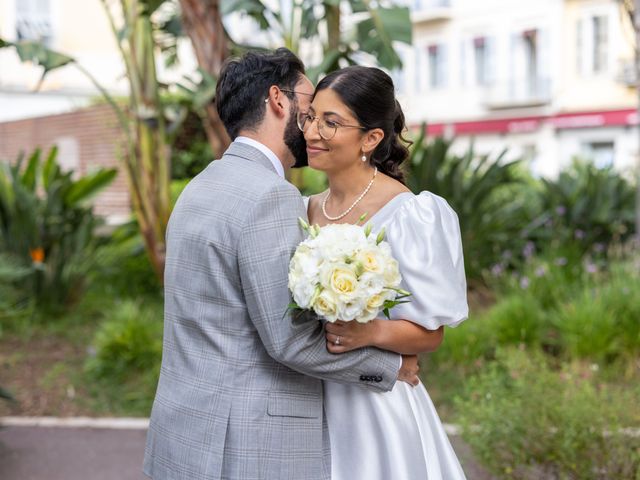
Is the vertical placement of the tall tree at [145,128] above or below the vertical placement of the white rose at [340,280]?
below

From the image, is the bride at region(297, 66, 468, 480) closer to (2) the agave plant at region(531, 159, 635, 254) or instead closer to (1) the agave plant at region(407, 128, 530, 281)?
(1) the agave plant at region(407, 128, 530, 281)

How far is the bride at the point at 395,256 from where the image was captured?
2.36 m

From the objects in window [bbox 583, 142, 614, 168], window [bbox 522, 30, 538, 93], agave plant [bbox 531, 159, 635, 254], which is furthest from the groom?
window [bbox 522, 30, 538, 93]

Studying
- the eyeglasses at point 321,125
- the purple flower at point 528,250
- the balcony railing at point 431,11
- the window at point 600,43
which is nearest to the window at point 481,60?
the balcony railing at point 431,11

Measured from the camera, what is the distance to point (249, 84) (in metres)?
2.38

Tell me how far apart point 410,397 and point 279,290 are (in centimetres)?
63

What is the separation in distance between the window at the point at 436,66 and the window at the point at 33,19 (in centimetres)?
1511

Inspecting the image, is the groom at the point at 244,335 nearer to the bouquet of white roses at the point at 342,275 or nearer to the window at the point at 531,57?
the bouquet of white roses at the point at 342,275

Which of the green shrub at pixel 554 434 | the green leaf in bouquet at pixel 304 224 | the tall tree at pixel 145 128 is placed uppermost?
the green leaf in bouquet at pixel 304 224

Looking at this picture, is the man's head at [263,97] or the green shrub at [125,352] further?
the green shrub at [125,352]

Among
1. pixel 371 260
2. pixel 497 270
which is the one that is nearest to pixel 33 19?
pixel 497 270

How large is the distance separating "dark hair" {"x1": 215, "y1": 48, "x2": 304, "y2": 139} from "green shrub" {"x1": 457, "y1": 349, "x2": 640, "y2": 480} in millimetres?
2094

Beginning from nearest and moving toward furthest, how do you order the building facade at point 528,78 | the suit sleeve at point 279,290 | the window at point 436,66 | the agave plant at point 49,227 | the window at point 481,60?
the suit sleeve at point 279,290, the agave plant at point 49,227, the building facade at point 528,78, the window at point 481,60, the window at point 436,66

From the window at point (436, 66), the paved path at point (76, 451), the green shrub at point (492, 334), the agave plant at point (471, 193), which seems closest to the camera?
the paved path at point (76, 451)
